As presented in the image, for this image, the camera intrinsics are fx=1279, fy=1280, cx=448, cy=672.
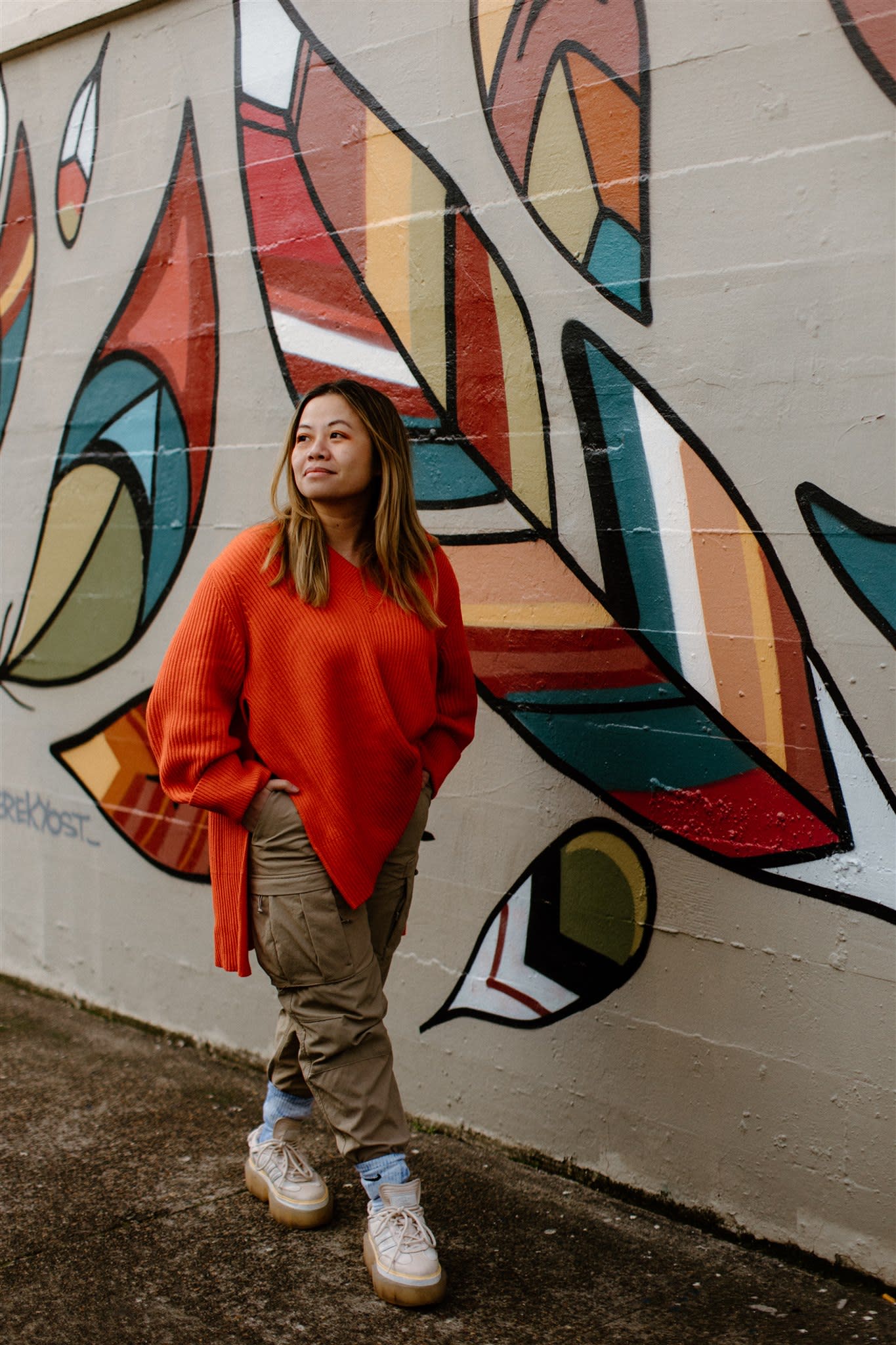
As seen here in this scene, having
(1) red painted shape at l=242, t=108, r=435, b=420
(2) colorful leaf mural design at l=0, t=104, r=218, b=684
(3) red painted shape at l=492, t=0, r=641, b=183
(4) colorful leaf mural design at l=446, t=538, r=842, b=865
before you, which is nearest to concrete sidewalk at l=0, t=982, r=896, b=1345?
(4) colorful leaf mural design at l=446, t=538, r=842, b=865

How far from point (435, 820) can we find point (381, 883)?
708 millimetres

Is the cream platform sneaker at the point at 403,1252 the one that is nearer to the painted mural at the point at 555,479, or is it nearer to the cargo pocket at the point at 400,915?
the cargo pocket at the point at 400,915

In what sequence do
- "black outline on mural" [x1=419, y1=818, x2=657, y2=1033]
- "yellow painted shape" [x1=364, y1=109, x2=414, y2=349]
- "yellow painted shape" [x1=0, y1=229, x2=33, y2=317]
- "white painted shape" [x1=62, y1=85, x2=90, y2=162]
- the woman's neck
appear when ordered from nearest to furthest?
Result: the woman's neck < "black outline on mural" [x1=419, y1=818, x2=657, y2=1033] < "yellow painted shape" [x1=364, y1=109, x2=414, y2=349] < "white painted shape" [x1=62, y1=85, x2=90, y2=162] < "yellow painted shape" [x1=0, y1=229, x2=33, y2=317]

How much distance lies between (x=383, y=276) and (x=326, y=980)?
1.94 metres

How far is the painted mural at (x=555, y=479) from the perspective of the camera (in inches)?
114

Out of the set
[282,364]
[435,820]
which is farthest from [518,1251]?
[282,364]

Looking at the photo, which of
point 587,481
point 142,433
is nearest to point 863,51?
point 587,481

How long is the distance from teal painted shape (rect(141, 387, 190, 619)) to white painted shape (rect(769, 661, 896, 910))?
7.17ft

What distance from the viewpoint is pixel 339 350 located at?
3.69 meters

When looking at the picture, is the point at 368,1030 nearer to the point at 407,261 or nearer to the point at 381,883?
the point at 381,883

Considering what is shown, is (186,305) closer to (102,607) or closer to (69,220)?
(69,220)

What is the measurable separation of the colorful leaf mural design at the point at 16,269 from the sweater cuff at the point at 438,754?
2582mm

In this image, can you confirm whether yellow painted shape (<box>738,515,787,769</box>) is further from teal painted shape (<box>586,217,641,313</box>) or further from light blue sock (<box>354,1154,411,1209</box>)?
light blue sock (<box>354,1154,411,1209</box>)

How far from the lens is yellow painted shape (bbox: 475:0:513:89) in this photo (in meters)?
3.25
